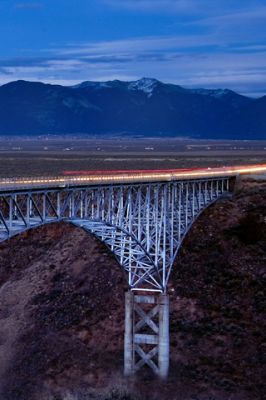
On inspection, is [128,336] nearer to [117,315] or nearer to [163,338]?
[163,338]

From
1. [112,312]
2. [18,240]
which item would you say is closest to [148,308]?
[112,312]

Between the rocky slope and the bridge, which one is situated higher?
the bridge

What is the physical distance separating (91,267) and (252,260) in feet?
43.8

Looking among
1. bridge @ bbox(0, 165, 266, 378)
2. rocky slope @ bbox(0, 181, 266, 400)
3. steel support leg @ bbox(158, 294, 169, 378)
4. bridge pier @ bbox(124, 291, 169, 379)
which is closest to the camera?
bridge @ bbox(0, 165, 266, 378)

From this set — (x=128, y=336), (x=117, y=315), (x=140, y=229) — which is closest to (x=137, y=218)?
(x=140, y=229)

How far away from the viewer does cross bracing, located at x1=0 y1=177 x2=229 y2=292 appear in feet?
181

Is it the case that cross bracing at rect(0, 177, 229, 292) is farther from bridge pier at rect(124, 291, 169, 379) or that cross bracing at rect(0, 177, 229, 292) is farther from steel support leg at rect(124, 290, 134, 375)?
steel support leg at rect(124, 290, 134, 375)

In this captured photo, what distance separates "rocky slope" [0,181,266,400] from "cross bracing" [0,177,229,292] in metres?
5.46

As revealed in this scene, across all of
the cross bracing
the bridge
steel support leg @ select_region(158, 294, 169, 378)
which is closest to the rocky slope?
steel support leg @ select_region(158, 294, 169, 378)

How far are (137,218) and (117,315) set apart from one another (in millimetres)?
13014

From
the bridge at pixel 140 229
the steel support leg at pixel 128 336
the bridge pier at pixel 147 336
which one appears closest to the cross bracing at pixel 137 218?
the bridge at pixel 140 229

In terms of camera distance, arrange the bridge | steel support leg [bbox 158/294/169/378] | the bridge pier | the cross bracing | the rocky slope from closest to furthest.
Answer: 1. the cross bracing
2. the bridge
3. the rocky slope
4. steel support leg [bbox 158/294/169/378]
5. the bridge pier

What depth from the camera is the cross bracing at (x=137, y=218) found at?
5509 cm

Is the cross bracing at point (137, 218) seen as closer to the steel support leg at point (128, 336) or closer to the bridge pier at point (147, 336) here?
the bridge pier at point (147, 336)
